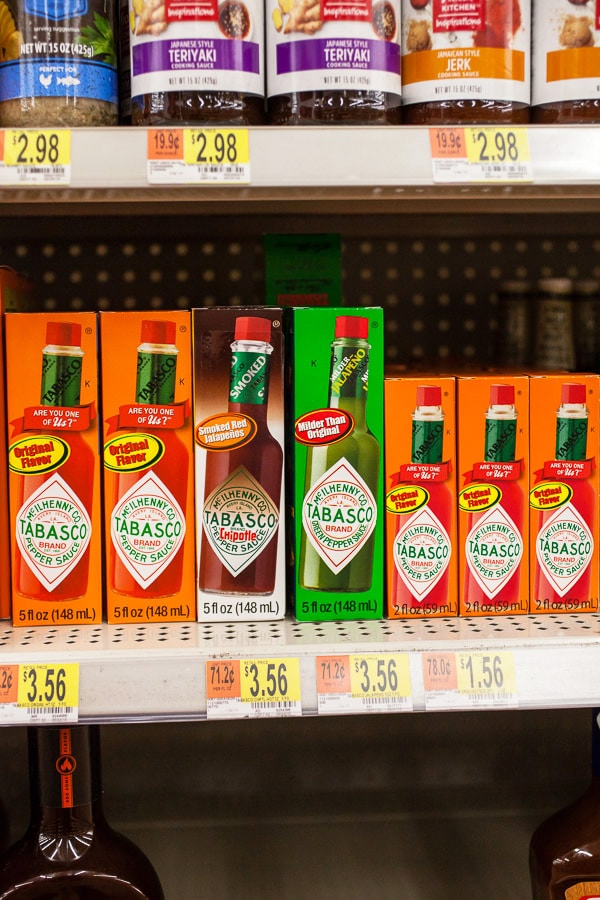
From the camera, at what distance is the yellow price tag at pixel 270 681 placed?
3.01 ft

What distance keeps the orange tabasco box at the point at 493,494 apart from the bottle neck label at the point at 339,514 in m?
0.12

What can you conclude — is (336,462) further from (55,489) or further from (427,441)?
(55,489)

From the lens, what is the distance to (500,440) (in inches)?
42.3

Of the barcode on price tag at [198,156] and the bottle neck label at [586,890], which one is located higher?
the barcode on price tag at [198,156]

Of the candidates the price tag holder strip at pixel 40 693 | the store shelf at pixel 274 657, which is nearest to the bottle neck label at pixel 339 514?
the store shelf at pixel 274 657

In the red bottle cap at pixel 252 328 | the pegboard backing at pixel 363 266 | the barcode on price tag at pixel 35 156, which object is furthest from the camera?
the pegboard backing at pixel 363 266

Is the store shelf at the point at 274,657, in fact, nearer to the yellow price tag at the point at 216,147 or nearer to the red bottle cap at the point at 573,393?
the red bottle cap at the point at 573,393

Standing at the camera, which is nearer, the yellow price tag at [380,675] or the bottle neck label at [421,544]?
the yellow price tag at [380,675]

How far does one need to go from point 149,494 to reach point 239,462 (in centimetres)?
11

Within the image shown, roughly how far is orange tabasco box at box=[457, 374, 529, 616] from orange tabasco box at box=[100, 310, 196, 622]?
326mm

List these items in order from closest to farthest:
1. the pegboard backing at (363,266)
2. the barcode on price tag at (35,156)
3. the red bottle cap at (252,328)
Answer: the barcode on price tag at (35,156), the red bottle cap at (252,328), the pegboard backing at (363,266)

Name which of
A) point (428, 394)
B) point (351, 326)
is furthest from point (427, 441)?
point (351, 326)

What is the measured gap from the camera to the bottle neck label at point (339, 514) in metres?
1.06

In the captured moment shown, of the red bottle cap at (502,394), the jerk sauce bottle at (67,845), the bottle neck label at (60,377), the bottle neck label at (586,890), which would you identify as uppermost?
the bottle neck label at (60,377)
